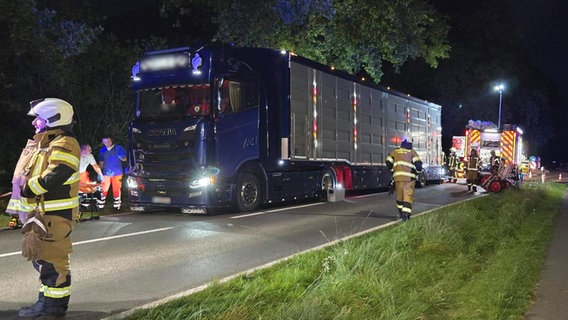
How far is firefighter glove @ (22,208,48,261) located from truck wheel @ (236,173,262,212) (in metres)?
8.26

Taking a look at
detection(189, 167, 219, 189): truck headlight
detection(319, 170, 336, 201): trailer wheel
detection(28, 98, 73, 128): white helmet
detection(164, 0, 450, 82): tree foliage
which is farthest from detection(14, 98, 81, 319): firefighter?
detection(164, 0, 450, 82): tree foliage

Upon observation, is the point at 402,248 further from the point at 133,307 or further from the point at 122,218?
the point at 122,218

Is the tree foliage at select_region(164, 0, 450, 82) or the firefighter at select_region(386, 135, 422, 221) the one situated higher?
the tree foliage at select_region(164, 0, 450, 82)

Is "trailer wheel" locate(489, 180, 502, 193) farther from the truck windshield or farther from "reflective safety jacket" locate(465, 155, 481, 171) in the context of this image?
the truck windshield

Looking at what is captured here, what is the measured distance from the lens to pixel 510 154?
84.3 feet

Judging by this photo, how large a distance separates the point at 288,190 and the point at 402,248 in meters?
7.31

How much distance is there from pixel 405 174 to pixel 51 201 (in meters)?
7.98

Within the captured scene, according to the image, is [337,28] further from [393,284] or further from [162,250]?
[393,284]

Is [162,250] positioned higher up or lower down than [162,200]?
lower down

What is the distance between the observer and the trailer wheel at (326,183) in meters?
16.1

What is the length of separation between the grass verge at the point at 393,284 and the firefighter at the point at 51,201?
2.44 ft

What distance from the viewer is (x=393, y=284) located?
559 centimetres

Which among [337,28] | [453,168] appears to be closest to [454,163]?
[453,168]

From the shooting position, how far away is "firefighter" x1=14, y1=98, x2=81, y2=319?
14.8 feet
